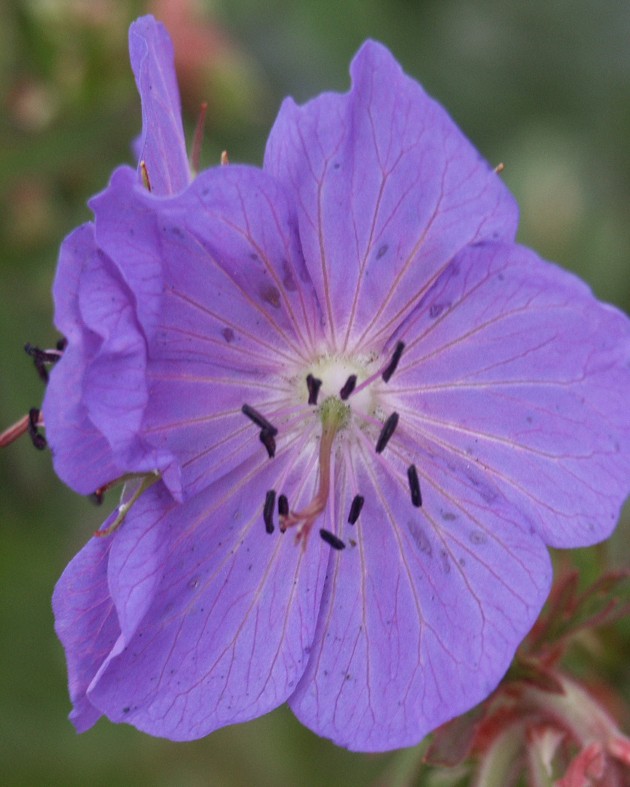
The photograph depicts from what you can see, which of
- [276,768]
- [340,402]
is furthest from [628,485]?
[276,768]

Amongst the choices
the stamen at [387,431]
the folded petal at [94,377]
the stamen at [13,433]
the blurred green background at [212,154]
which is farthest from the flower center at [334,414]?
the blurred green background at [212,154]

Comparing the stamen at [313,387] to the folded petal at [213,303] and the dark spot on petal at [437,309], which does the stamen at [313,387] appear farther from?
the dark spot on petal at [437,309]

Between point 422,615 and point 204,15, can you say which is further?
point 204,15

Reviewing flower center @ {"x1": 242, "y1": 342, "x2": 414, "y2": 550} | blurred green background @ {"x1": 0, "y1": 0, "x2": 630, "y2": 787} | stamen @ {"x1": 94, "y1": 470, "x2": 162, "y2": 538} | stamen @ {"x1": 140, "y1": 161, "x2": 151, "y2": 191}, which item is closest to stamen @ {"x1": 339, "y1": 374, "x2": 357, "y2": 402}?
flower center @ {"x1": 242, "y1": 342, "x2": 414, "y2": 550}

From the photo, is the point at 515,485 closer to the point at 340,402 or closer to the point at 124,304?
the point at 340,402

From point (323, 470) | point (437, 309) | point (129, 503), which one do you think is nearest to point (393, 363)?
point (437, 309)
